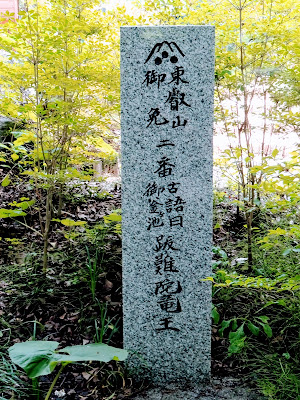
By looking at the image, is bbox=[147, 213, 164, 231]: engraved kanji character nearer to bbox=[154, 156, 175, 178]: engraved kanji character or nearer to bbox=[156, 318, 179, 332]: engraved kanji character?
bbox=[154, 156, 175, 178]: engraved kanji character

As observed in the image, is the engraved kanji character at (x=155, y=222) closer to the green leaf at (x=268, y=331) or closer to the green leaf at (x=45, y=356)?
the green leaf at (x=45, y=356)

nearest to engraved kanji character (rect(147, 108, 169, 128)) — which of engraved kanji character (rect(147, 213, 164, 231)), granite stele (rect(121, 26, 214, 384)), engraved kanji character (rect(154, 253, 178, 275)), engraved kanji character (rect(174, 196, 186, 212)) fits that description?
granite stele (rect(121, 26, 214, 384))

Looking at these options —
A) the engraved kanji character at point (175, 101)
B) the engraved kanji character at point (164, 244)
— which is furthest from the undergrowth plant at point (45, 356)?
the engraved kanji character at point (175, 101)

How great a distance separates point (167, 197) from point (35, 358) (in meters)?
1.24

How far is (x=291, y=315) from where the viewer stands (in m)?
2.84

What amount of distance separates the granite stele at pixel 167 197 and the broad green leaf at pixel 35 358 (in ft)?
2.82

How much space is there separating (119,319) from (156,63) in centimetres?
187

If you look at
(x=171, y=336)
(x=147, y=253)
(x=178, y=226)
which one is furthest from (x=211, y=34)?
(x=171, y=336)

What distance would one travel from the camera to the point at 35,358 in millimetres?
1676

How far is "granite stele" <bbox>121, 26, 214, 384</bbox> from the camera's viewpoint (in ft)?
7.63

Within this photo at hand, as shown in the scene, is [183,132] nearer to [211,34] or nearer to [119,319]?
[211,34]

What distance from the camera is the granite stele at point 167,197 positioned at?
2.32m

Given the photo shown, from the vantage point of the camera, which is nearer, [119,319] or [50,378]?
[50,378]

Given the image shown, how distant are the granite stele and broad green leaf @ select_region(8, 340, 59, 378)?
2.82 feet
